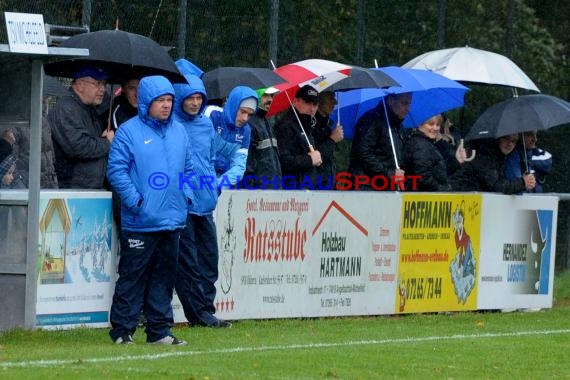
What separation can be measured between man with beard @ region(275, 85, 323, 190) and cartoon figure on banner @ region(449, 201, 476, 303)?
1.84 meters

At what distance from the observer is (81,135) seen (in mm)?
12227

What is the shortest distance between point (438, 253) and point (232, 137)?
11.1ft

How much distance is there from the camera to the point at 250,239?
1364cm

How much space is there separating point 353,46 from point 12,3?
18.1ft

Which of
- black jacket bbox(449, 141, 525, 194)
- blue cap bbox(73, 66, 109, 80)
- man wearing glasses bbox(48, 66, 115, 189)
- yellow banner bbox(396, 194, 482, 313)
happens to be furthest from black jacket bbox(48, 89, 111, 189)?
black jacket bbox(449, 141, 525, 194)

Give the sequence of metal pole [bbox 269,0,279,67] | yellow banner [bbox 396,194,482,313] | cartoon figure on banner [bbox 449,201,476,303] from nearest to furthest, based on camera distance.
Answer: yellow banner [bbox 396,194,482,313]
cartoon figure on banner [bbox 449,201,476,303]
metal pole [bbox 269,0,279,67]

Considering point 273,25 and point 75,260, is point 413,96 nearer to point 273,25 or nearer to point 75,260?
point 273,25

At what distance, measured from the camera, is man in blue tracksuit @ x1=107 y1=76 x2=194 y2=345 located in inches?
439

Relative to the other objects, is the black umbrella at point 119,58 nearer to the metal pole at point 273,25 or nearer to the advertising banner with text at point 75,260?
the advertising banner with text at point 75,260

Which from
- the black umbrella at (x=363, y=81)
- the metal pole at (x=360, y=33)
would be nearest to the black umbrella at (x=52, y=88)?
the black umbrella at (x=363, y=81)

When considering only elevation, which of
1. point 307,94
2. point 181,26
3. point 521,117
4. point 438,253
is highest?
point 181,26

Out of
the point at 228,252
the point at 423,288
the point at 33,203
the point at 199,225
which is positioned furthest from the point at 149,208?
the point at 423,288

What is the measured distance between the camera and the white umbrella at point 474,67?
17.1 m

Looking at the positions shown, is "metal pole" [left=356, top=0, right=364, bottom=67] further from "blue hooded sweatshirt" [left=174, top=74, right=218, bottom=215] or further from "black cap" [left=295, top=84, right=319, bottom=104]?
"blue hooded sweatshirt" [left=174, top=74, right=218, bottom=215]
